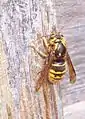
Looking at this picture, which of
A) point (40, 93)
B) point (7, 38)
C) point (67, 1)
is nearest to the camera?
point (7, 38)

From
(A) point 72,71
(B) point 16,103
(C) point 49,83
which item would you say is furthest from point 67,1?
(B) point 16,103

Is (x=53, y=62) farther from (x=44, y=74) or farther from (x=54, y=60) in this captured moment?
(x=44, y=74)

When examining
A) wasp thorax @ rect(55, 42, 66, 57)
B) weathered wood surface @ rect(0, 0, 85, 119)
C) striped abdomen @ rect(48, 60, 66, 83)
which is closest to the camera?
weathered wood surface @ rect(0, 0, 85, 119)

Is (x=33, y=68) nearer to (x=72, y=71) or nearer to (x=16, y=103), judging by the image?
(x=16, y=103)

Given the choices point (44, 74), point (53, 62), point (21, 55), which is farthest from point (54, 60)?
point (21, 55)

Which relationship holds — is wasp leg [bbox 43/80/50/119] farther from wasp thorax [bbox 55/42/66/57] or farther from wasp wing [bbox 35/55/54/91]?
wasp thorax [bbox 55/42/66/57]

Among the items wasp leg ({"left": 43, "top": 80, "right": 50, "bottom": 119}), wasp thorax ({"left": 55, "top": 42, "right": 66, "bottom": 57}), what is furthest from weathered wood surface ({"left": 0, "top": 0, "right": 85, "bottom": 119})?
wasp thorax ({"left": 55, "top": 42, "right": 66, "bottom": 57})

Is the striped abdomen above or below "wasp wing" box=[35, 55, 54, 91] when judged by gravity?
below
